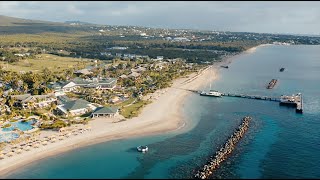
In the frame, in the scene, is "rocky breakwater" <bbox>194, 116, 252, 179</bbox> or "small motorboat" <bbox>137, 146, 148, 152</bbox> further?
"small motorboat" <bbox>137, 146, 148, 152</bbox>

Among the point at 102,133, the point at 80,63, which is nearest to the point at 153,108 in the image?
the point at 102,133

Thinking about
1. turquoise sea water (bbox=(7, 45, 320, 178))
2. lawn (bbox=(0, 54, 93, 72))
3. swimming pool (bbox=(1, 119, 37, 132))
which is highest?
lawn (bbox=(0, 54, 93, 72))

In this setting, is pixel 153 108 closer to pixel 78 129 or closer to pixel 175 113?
pixel 175 113

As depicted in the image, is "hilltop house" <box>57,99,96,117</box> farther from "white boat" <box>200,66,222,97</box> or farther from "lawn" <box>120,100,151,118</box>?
"white boat" <box>200,66,222,97</box>

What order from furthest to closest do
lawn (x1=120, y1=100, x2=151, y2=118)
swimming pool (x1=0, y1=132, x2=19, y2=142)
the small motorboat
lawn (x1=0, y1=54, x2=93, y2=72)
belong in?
lawn (x1=0, y1=54, x2=93, y2=72), lawn (x1=120, y1=100, x2=151, y2=118), swimming pool (x1=0, y1=132, x2=19, y2=142), the small motorboat

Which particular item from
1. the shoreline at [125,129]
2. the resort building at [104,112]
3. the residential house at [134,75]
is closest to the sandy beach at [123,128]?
the shoreline at [125,129]

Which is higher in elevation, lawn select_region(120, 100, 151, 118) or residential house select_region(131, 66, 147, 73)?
residential house select_region(131, 66, 147, 73)

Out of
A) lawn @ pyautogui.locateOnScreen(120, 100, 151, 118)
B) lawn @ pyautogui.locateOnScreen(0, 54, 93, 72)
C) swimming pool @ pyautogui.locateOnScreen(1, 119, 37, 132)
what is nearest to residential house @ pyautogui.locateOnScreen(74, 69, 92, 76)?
lawn @ pyautogui.locateOnScreen(0, 54, 93, 72)
